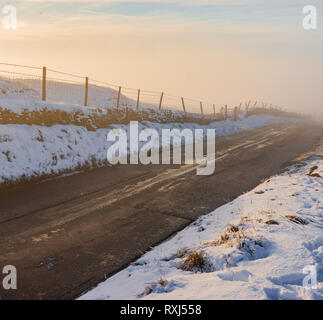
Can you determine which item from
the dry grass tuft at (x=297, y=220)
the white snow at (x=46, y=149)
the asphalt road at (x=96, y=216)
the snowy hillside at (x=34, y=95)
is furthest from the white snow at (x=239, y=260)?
the snowy hillside at (x=34, y=95)

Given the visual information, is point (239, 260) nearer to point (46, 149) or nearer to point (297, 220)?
point (297, 220)

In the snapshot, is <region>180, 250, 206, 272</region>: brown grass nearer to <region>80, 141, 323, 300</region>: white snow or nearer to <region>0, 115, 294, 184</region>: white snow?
<region>80, 141, 323, 300</region>: white snow

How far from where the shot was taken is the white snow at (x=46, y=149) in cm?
981

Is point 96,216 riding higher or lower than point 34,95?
lower

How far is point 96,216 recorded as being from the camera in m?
7.18

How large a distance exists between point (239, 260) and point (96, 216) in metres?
3.68

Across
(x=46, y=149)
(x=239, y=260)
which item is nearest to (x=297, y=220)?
(x=239, y=260)

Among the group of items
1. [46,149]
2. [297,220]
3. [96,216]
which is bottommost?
[96,216]

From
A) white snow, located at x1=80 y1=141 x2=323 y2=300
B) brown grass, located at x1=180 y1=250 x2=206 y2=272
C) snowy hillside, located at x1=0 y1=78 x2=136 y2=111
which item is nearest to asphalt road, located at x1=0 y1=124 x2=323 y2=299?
white snow, located at x1=80 y1=141 x2=323 y2=300

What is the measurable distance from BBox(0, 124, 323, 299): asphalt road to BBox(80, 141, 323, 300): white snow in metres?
0.44

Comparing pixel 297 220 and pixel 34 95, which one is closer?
pixel 297 220

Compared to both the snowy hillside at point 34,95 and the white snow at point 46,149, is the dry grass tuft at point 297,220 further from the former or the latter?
the snowy hillside at point 34,95
